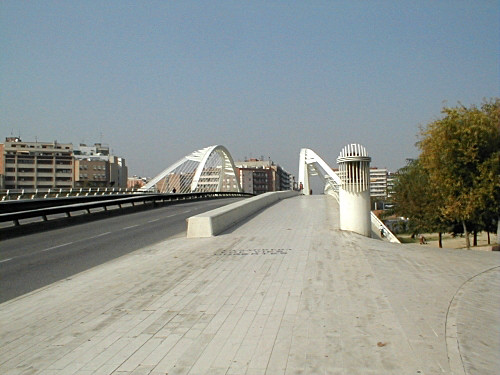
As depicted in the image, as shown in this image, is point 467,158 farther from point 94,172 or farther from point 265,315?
point 94,172

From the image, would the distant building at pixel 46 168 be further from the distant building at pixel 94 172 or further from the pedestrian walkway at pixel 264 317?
the pedestrian walkway at pixel 264 317

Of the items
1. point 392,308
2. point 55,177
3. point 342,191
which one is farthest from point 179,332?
point 55,177

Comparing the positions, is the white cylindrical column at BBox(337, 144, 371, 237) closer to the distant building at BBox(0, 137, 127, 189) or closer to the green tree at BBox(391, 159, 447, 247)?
the green tree at BBox(391, 159, 447, 247)

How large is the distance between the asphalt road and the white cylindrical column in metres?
6.45

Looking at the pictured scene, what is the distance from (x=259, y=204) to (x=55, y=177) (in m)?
99.1

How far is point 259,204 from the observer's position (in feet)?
90.8

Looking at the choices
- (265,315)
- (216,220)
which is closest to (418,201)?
(216,220)

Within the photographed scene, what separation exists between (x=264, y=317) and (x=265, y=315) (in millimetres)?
88

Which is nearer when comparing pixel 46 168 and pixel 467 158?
pixel 467 158

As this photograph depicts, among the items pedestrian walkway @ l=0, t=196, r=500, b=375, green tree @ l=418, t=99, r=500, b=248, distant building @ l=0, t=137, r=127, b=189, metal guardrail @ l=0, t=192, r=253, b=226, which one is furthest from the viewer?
distant building @ l=0, t=137, r=127, b=189

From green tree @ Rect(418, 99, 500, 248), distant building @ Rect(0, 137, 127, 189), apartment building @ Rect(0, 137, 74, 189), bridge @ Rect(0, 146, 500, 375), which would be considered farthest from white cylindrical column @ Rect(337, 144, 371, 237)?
apartment building @ Rect(0, 137, 74, 189)

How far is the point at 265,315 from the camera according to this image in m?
6.43

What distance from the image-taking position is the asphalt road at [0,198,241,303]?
10.4 metres

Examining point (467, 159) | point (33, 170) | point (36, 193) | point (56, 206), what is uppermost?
point (33, 170)
